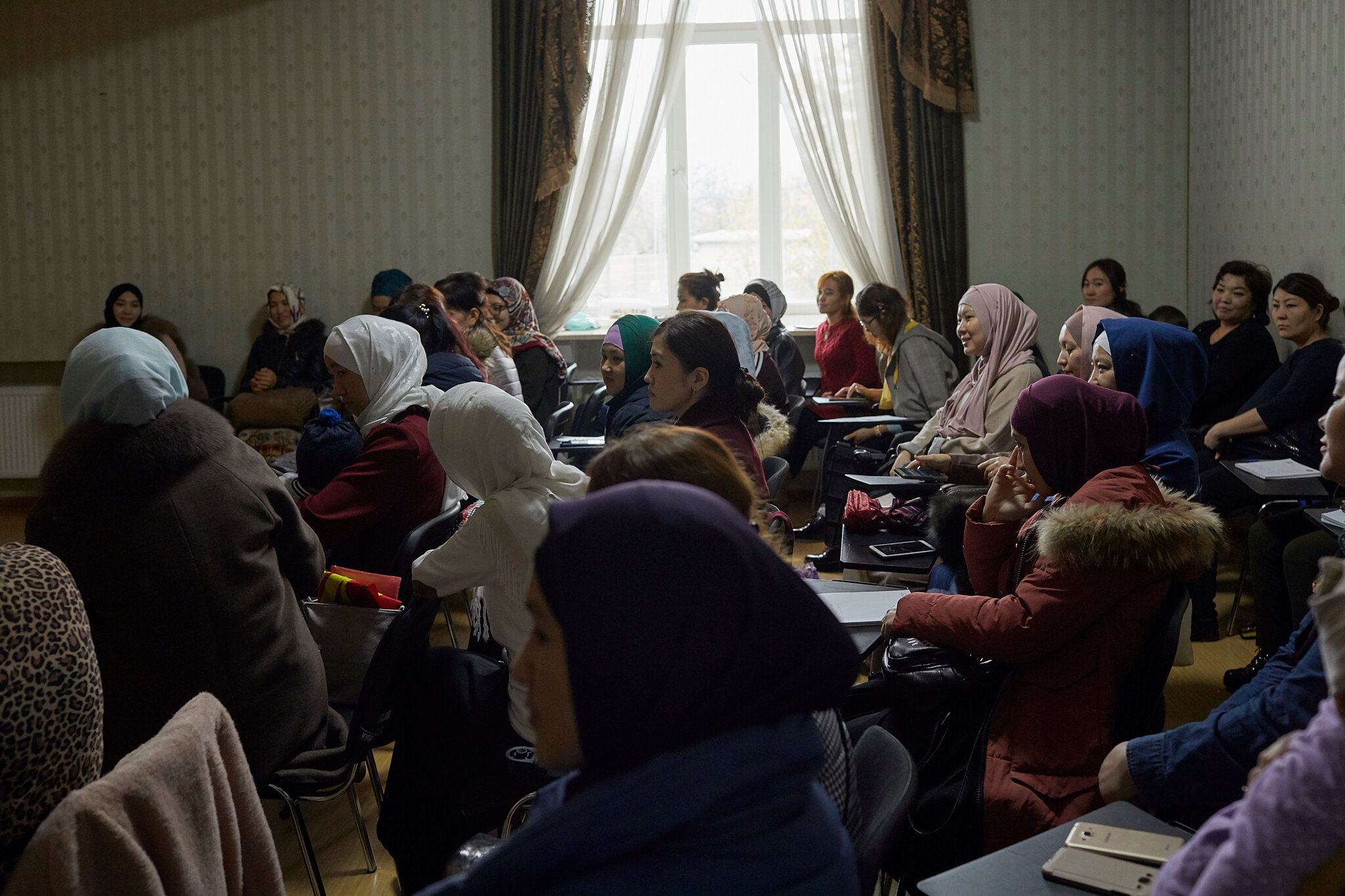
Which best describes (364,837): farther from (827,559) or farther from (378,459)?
(827,559)

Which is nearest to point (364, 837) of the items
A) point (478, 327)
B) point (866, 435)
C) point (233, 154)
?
point (478, 327)

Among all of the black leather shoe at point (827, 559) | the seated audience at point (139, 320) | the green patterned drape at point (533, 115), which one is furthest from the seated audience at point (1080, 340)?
the seated audience at point (139, 320)

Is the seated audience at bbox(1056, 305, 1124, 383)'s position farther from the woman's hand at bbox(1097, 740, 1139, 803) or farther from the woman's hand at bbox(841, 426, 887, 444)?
the woman's hand at bbox(1097, 740, 1139, 803)

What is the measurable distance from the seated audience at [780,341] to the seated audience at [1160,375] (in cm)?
287

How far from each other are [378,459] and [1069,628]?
169 cm

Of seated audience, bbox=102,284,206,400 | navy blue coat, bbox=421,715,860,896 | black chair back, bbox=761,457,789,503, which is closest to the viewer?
navy blue coat, bbox=421,715,860,896

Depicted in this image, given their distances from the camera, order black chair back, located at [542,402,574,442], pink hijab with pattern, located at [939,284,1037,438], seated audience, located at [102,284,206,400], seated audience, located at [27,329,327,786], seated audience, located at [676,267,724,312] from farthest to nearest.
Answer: seated audience, located at [102,284,206,400], seated audience, located at [676,267,724,312], black chair back, located at [542,402,574,442], pink hijab with pattern, located at [939,284,1037,438], seated audience, located at [27,329,327,786]

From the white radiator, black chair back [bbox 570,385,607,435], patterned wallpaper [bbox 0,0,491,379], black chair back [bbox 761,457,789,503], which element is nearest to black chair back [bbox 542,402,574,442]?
black chair back [bbox 570,385,607,435]

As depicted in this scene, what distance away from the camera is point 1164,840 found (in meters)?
1.14

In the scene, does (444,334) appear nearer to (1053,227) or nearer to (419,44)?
(419,44)

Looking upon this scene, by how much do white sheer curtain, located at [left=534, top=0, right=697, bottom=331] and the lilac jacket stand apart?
6048 millimetres

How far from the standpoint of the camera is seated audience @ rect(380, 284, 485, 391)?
3523mm

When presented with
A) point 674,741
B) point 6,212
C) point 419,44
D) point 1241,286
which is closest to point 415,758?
point 674,741

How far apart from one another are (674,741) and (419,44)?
258 inches
